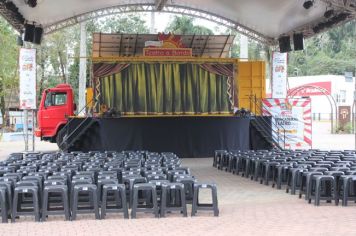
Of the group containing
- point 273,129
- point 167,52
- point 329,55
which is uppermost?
point 329,55

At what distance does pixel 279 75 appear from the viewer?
2562cm

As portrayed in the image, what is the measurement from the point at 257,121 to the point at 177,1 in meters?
6.12

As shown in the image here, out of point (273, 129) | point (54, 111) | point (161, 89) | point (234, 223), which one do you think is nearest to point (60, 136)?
point (54, 111)

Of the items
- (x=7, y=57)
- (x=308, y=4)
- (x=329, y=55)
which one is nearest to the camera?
(x=308, y=4)

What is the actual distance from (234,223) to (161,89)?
49.1ft

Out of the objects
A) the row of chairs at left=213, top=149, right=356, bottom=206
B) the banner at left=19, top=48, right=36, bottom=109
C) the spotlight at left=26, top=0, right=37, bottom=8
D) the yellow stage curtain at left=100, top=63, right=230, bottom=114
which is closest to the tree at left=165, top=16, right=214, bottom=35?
the yellow stage curtain at left=100, top=63, right=230, bottom=114

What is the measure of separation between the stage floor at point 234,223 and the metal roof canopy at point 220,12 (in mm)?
11073

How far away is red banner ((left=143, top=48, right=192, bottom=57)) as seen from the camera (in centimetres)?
2339

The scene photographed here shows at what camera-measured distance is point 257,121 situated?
24.2 m

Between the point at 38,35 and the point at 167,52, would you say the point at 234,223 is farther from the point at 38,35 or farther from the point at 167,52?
the point at 38,35

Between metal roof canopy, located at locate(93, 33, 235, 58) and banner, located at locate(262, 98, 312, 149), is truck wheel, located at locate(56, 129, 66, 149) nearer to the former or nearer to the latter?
metal roof canopy, located at locate(93, 33, 235, 58)

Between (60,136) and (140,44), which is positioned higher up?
(140,44)

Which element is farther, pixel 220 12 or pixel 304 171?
pixel 220 12

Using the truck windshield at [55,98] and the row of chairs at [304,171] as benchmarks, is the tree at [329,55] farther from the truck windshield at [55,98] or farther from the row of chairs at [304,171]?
the row of chairs at [304,171]
